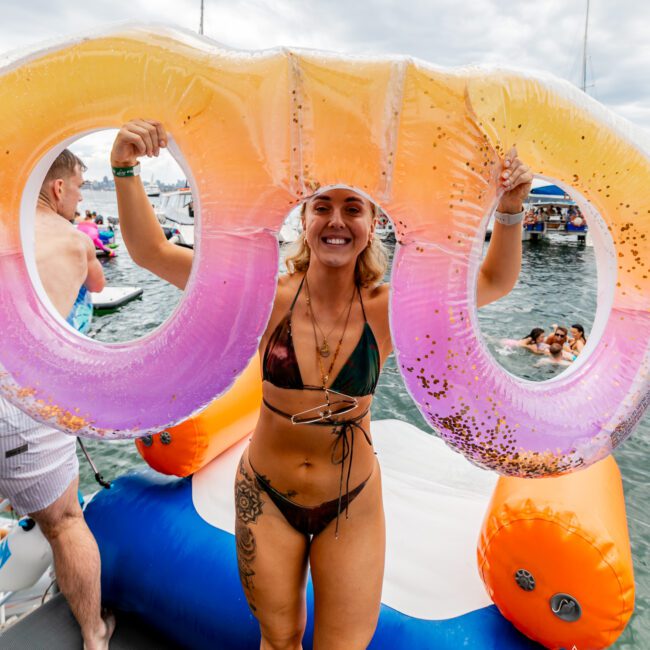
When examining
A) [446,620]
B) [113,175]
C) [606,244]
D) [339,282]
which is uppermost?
[113,175]

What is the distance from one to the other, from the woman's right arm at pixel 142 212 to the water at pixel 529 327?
2.90 metres

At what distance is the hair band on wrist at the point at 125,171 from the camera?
1.22 metres

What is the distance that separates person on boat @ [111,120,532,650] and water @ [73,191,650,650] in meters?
2.09

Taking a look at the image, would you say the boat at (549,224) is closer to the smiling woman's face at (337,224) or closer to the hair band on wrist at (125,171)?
the smiling woman's face at (337,224)

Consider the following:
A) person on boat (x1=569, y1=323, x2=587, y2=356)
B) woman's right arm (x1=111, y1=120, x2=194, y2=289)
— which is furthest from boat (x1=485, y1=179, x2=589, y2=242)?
woman's right arm (x1=111, y1=120, x2=194, y2=289)

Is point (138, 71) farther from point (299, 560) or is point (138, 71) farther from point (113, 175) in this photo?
point (299, 560)

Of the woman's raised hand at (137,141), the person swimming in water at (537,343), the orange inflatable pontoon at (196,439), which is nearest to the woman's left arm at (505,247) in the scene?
the woman's raised hand at (137,141)

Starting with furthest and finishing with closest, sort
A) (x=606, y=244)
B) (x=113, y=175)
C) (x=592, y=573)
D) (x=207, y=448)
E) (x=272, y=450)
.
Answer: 1. (x=207, y=448)
2. (x=592, y=573)
3. (x=272, y=450)
4. (x=606, y=244)
5. (x=113, y=175)

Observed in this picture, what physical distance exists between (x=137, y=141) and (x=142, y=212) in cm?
21

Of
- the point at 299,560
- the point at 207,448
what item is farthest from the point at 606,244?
the point at 207,448

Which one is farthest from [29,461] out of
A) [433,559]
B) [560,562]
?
[560,562]

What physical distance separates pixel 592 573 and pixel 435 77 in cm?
161

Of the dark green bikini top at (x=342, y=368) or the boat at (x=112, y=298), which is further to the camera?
the boat at (x=112, y=298)

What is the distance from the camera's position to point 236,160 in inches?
46.1
